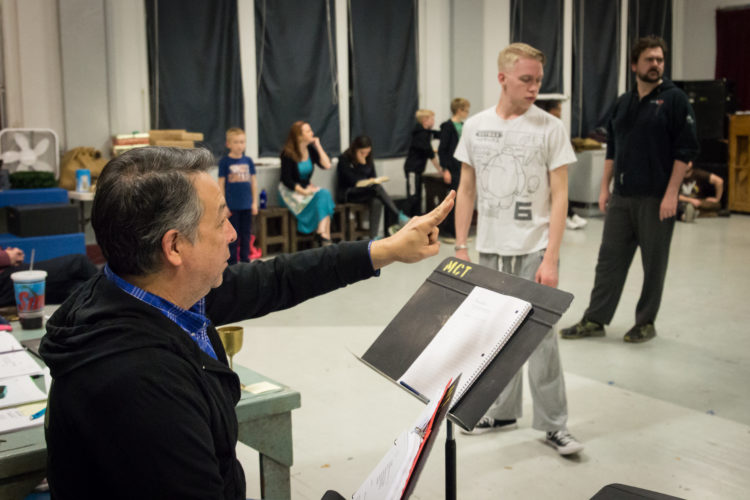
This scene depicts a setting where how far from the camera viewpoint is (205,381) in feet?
4.57

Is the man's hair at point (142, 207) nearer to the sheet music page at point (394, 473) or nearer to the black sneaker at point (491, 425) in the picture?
the sheet music page at point (394, 473)

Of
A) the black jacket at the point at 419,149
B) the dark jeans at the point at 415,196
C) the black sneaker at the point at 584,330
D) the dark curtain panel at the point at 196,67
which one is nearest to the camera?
the black sneaker at the point at 584,330

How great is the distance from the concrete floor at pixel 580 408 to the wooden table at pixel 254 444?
71cm

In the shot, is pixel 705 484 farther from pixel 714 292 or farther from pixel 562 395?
pixel 714 292

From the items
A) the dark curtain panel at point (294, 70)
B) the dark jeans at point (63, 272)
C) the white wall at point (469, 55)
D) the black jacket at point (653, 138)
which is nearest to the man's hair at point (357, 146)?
the dark curtain panel at point (294, 70)

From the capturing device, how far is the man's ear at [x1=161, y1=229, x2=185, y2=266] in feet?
4.52

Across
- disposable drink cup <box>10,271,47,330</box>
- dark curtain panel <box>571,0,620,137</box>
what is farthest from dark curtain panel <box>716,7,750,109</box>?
disposable drink cup <box>10,271,47,330</box>

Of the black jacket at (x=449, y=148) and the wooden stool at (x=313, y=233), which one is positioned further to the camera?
the black jacket at (x=449, y=148)

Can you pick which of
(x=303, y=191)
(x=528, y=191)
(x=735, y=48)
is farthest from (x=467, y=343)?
(x=735, y=48)

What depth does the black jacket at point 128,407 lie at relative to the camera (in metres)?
1.25

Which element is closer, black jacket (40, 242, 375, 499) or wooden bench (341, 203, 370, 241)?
black jacket (40, 242, 375, 499)

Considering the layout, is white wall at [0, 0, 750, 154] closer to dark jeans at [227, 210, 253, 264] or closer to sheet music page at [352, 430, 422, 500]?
dark jeans at [227, 210, 253, 264]

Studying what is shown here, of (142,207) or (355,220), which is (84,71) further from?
(142,207)

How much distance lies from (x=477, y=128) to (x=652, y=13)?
1060 cm
